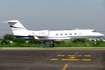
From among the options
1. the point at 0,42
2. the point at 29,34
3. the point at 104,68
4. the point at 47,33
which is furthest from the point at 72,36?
the point at 104,68

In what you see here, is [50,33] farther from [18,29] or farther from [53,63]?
[53,63]

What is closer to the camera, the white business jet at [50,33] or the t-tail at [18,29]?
the white business jet at [50,33]

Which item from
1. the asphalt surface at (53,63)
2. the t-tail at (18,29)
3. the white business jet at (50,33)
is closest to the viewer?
the asphalt surface at (53,63)

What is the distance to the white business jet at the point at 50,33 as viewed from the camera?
113ft

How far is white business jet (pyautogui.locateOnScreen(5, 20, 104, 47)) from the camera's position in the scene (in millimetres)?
34375

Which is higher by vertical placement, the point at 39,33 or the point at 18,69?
the point at 39,33

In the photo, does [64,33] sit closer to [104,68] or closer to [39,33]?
[39,33]

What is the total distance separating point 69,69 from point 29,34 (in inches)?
1046

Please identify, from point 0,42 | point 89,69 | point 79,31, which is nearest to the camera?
point 89,69

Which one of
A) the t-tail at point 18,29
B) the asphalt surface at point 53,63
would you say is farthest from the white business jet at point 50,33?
the asphalt surface at point 53,63

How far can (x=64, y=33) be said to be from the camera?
34.7m

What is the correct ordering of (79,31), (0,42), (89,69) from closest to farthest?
(89,69), (79,31), (0,42)

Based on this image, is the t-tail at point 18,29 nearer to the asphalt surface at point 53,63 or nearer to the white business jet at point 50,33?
the white business jet at point 50,33

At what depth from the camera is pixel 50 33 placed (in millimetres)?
35562
